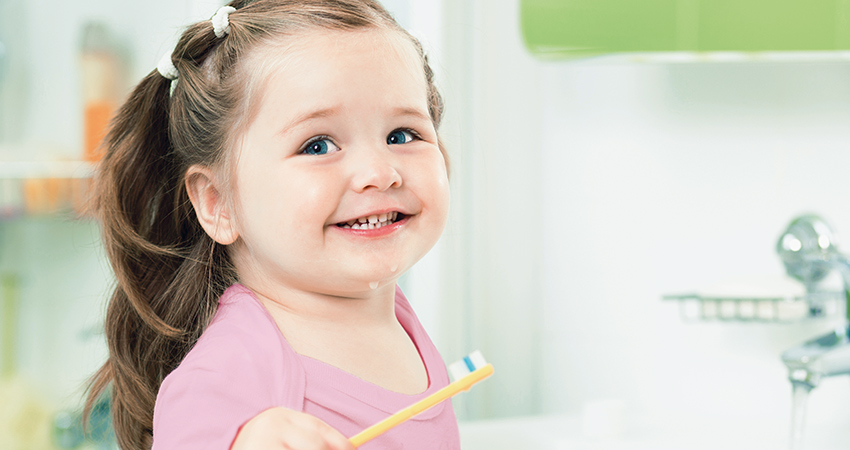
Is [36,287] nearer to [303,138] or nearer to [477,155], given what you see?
[477,155]

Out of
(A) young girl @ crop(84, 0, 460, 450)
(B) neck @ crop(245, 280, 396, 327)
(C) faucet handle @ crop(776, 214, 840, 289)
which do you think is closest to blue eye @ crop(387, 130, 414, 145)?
(A) young girl @ crop(84, 0, 460, 450)

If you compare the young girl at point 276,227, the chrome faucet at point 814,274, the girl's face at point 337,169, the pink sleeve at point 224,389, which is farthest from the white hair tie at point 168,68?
the chrome faucet at point 814,274

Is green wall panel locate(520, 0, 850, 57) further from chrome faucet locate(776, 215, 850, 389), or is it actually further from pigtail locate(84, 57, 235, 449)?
pigtail locate(84, 57, 235, 449)

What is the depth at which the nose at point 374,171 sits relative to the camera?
0.48 metres

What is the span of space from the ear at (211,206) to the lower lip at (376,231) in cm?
10

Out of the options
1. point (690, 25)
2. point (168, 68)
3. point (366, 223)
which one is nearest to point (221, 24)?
point (168, 68)

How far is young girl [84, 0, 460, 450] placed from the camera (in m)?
0.47

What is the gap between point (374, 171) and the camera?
478mm

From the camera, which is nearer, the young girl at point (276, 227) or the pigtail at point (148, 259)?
the young girl at point (276, 227)

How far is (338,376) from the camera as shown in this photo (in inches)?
19.6

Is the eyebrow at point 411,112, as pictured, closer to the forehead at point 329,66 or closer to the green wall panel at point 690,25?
the forehead at point 329,66

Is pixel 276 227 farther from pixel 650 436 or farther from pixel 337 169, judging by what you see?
pixel 650 436

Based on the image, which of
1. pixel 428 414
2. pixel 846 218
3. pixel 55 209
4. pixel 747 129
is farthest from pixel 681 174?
pixel 55 209

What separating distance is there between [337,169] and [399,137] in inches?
2.7
